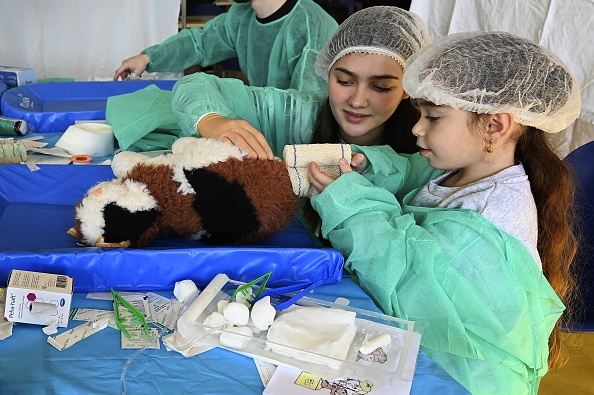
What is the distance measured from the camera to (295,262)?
91cm

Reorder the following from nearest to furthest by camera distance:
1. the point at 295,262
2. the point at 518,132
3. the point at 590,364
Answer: the point at 295,262
the point at 518,132
the point at 590,364

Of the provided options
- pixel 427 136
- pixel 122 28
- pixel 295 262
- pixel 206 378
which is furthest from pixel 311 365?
pixel 122 28

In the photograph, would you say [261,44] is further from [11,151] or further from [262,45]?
[11,151]

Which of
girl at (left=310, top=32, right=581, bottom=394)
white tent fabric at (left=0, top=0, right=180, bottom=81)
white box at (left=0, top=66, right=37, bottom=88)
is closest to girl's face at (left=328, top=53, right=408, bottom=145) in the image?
girl at (left=310, top=32, right=581, bottom=394)

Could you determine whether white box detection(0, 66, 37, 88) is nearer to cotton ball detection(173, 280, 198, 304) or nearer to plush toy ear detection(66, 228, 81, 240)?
plush toy ear detection(66, 228, 81, 240)

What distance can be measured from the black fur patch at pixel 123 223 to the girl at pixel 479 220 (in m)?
0.29

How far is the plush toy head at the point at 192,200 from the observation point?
933mm

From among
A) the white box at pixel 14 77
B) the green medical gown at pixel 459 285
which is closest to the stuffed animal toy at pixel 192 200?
the green medical gown at pixel 459 285

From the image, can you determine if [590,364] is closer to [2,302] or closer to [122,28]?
[2,302]

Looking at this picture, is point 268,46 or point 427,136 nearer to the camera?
point 427,136

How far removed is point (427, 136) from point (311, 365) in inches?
19.6

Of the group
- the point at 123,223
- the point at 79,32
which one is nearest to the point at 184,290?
the point at 123,223

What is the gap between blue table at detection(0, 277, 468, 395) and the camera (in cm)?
67

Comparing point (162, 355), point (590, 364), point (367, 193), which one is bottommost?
point (590, 364)
